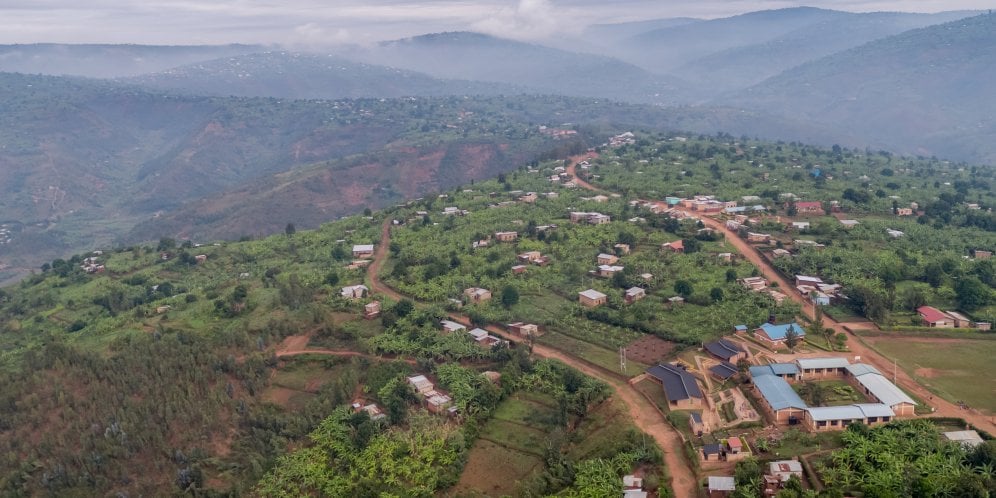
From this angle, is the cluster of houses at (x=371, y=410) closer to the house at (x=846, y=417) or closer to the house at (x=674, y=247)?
the house at (x=846, y=417)

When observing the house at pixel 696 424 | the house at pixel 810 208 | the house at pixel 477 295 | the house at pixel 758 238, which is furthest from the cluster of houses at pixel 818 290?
the house at pixel 477 295

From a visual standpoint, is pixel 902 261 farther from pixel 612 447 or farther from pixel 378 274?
pixel 378 274

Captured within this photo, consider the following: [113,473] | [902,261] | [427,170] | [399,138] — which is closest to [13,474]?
[113,473]

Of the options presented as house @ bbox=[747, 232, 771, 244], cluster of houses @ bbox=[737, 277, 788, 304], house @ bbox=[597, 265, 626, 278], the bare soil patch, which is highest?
house @ bbox=[747, 232, 771, 244]

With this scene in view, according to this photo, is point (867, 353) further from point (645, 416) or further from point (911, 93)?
point (911, 93)

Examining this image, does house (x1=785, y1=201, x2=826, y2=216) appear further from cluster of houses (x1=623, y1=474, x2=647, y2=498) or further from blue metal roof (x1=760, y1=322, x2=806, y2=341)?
cluster of houses (x1=623, y1=474, x2=647, y2=498)

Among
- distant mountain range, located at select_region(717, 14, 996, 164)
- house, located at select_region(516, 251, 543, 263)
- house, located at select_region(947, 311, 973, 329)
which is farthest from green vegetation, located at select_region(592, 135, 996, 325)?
distant mountain range, located at select_region(717, 14, 996, 164)

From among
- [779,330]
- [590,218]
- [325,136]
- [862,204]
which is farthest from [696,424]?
[325,136]
